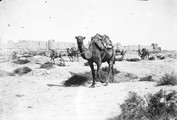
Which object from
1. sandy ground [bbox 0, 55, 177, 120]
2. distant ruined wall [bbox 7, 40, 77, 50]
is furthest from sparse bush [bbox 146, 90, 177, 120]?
distant ruined wall [bbox 7, 40, 77, 50]

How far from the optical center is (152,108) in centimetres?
697

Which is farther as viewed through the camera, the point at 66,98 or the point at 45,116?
the point at 66,98

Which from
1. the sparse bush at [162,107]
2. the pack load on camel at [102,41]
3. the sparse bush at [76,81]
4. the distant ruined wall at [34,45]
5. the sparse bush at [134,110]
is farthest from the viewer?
the distant ruined wall at [34,45]

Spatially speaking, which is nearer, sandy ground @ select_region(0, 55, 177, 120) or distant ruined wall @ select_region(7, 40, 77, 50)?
sandy ground @ select_region(0, 55, 177, 120)

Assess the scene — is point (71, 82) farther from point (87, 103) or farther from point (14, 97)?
point (87, 103)

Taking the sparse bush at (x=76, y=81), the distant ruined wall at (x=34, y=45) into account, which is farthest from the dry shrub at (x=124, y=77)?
the distant ruined wall at (x=34, y=45)

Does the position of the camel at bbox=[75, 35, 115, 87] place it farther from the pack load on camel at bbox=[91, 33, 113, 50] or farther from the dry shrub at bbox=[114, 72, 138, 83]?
the dry shrub at bbox=[114, 72, 138, 83]

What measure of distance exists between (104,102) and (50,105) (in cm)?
193

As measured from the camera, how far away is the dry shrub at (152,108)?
6707 millimetres

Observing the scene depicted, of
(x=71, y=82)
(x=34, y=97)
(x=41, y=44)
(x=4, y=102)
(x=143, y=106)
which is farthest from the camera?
(x=41, y=44)

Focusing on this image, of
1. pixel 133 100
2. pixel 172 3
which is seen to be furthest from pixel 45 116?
pixel 172 3

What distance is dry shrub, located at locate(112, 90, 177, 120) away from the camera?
671cm

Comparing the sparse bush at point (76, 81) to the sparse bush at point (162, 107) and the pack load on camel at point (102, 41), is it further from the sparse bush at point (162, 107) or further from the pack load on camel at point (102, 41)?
the sparse bush at point (162, 107)

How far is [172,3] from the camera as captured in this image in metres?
11.2
